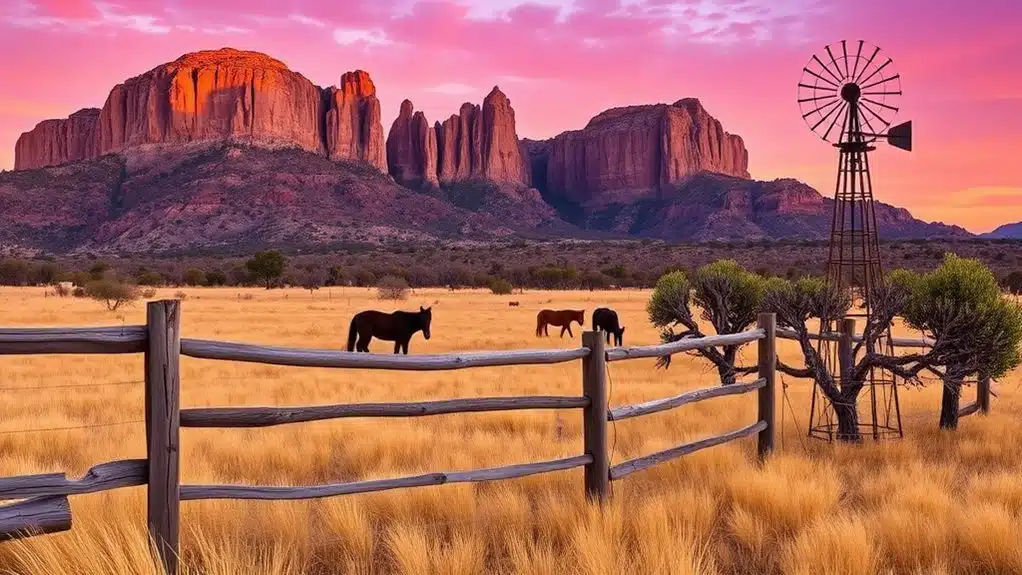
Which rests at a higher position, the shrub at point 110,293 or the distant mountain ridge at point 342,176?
the distant mountain ridge at point 342,176

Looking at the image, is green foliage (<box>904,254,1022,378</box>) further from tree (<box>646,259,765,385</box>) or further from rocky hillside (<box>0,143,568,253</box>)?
rocky hillside (<box>0,143,568,253</box>)

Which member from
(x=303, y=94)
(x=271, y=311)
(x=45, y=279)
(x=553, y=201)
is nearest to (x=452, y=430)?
(x=271, y=311)

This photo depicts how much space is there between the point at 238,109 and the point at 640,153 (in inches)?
3407

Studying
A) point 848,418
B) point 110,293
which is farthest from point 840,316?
point 110,293

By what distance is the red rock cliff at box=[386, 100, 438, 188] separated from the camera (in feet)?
519

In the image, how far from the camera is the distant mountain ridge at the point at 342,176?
326ft

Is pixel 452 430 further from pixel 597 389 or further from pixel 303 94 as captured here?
pixel 303 94

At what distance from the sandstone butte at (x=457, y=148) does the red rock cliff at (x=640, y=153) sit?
18367 mm

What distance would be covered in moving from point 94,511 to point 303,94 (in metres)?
151

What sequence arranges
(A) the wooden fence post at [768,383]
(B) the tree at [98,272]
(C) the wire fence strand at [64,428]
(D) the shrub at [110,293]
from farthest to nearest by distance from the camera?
(B) the tree at [98,272] → (D) the shrub at [110,293] → (C) the wire fence strand at [64,428] → (A) the wooden fence post at [768,383]

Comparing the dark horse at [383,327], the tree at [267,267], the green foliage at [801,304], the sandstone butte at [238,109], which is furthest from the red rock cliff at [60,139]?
the green foliage at [801,304]

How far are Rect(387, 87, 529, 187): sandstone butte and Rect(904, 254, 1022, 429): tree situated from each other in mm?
147574

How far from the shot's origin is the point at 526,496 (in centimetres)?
620

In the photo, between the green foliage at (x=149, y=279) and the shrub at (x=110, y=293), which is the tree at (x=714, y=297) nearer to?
the shrub at (x=110, y=293)
